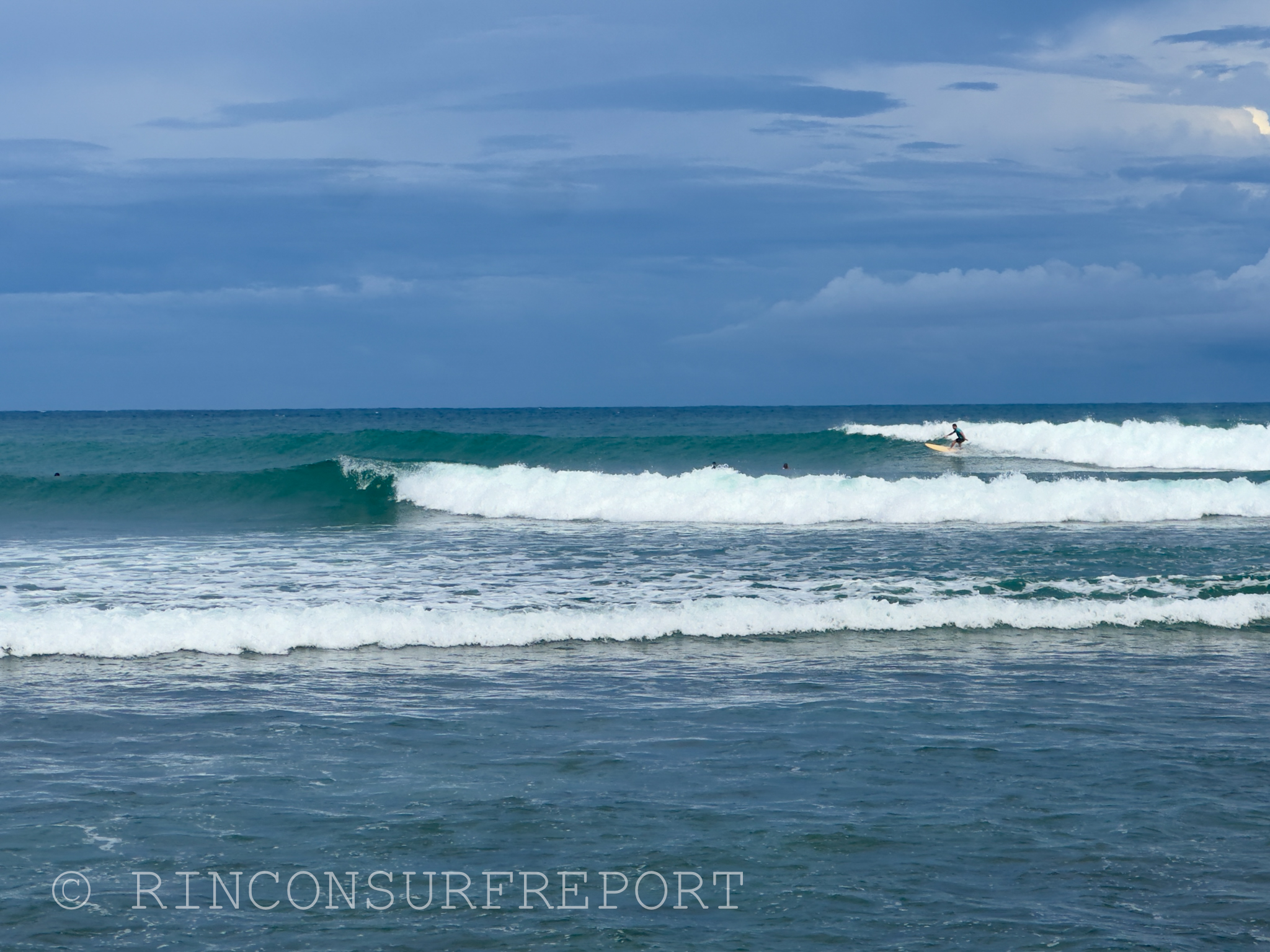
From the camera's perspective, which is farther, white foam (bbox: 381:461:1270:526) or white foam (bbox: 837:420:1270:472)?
white foam (bbox: 837:420:1270:472)

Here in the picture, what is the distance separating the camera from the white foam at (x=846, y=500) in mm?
24031

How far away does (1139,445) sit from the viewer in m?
45.0

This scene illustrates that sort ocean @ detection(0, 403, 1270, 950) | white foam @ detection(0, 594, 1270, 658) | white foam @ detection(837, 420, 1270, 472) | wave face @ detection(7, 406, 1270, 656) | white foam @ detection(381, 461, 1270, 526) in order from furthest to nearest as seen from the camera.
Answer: white foam @ detection(837, 420, 1270, 472)
white foam @ detection(381, 461, 1270, 526)
wave face @ detection(7, 406, 1270, 656)
white foam @ detection(0, 594, 1270, 658)
ocean @ detection(0, 403, 1270, 950)

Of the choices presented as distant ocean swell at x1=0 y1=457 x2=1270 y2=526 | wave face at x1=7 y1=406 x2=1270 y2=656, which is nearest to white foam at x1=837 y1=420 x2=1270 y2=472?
wave face at x1=7 y1=406 x2=1270 y2=656

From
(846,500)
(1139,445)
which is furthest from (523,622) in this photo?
(1139,445)

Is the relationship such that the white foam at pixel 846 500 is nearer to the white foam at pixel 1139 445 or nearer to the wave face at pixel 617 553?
the wave face at pixel 617 553

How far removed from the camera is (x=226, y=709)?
9438 mm

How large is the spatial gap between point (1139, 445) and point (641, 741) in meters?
42.4

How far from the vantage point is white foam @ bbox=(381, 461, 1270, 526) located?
24.0m

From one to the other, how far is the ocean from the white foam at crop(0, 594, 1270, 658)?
4cm

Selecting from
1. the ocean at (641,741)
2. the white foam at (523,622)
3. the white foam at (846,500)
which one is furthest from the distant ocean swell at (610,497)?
the white foam at (523,622)

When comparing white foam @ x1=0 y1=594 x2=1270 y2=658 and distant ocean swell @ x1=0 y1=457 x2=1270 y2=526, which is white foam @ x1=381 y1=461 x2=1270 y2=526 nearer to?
distant ocean swell @ x1=0 y1=457 x2=1270 y2=526

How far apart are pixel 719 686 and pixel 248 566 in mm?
10370

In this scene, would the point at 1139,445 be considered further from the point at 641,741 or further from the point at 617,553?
the point at 641,741
